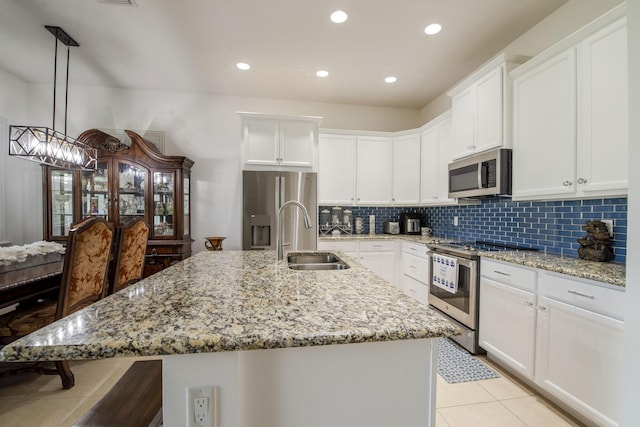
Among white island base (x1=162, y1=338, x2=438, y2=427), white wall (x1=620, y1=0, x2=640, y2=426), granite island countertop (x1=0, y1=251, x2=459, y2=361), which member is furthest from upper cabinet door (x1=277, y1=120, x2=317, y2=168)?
white island base (x1=162, y1=338, x2=438, y2=427)

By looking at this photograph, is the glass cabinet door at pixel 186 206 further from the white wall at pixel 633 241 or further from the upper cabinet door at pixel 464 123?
the white wall at pixel 633 241

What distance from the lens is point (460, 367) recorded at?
2168 mm

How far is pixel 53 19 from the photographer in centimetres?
229

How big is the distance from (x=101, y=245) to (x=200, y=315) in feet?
5.25

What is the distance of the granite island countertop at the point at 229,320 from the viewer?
0.62m

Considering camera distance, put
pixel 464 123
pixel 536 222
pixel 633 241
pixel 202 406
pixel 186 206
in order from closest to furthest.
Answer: pixel 202 406
pixel 633 241
pixel 536 222
pixel 464 123
pixel 186 206

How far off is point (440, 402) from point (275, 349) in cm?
162

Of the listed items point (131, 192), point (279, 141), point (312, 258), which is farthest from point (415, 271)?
point (131, 192)

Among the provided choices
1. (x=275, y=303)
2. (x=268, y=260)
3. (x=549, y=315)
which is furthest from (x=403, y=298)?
(x=549, y=315)

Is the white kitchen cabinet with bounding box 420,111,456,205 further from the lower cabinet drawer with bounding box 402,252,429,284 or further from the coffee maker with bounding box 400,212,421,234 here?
the lower cabinet drawer with bounding box 402,252,429,284

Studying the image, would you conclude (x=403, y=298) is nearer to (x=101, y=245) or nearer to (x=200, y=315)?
(x=200, y=315)

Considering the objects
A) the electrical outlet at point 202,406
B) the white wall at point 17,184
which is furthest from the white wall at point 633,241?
the white wall at point 17,184

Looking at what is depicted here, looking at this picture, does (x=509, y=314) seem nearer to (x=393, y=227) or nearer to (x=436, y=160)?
(x=436, y=160)

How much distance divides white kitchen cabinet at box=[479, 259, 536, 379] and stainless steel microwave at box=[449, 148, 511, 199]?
25.2 inches
